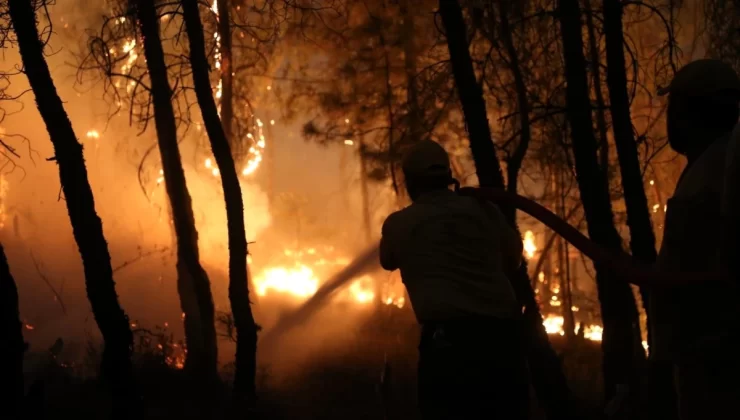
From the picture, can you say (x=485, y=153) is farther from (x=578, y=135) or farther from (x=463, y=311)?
(x=463, y=311)

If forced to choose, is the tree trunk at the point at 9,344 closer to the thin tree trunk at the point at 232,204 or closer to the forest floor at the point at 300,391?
the forest floor at the point at 300,391

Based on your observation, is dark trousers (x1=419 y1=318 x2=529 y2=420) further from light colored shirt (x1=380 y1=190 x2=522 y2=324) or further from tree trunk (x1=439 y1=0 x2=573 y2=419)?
tree trunk (x1=439 y1=0 x2=573 y2=419)

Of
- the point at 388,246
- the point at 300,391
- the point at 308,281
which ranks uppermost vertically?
the point at 308,281

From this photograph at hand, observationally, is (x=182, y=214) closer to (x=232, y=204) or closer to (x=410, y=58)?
(x=232, y=204)

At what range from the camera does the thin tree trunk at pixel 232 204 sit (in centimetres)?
698

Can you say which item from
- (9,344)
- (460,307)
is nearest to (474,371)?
(460,307)

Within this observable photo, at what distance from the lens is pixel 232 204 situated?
702 cm

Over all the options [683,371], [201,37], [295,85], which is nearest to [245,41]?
[295,85]

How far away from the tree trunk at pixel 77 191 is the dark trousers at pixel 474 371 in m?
3.10

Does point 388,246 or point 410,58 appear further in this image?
point 410,58

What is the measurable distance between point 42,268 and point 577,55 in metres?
22.3

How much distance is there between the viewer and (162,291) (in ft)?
74.2

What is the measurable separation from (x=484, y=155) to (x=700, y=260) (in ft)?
14.6

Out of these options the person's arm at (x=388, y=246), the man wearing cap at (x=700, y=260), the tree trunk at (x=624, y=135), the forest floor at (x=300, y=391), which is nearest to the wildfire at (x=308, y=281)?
the forest floor at (x=300, y=391)
